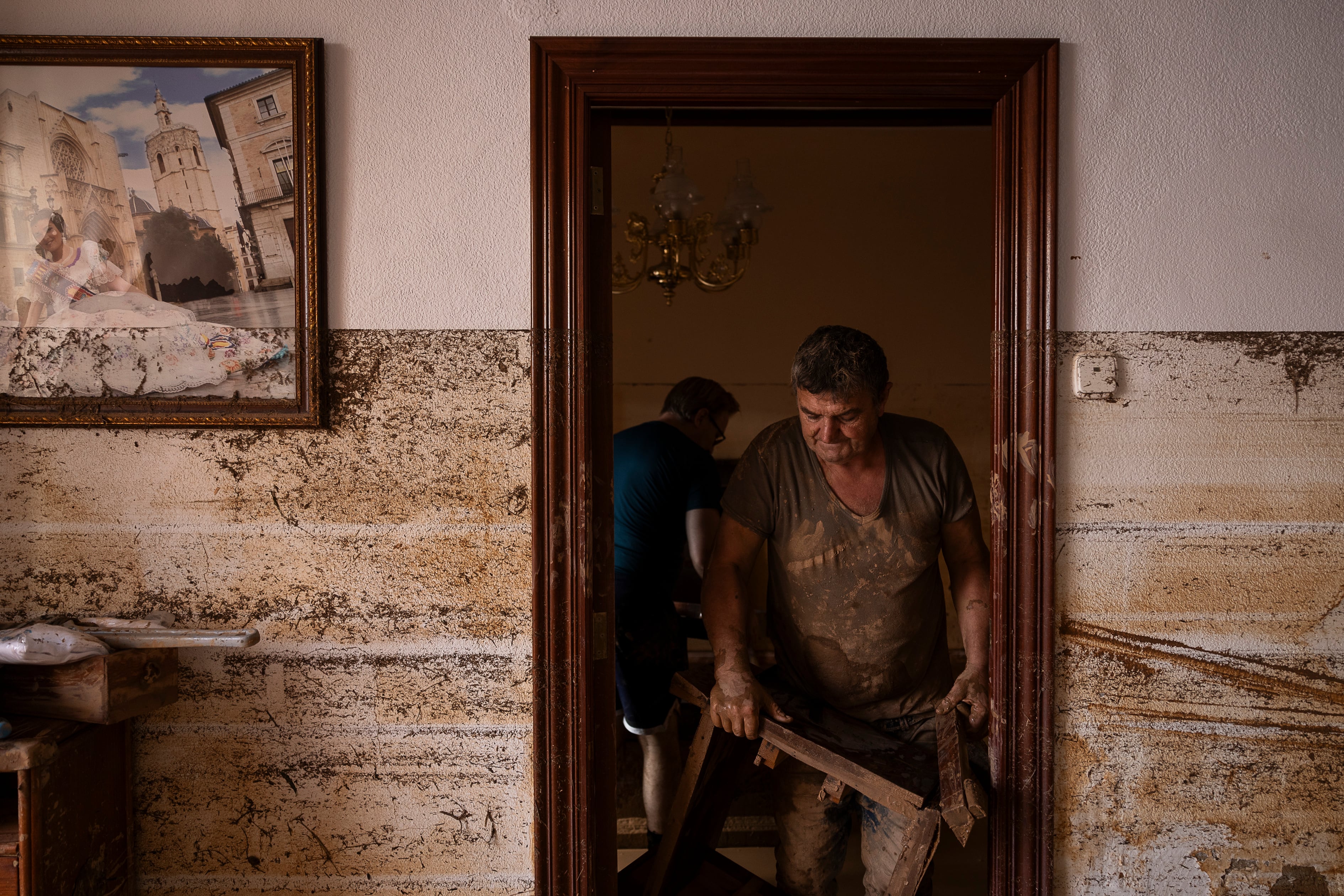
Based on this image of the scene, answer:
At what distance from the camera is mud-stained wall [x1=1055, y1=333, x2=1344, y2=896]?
182 cm

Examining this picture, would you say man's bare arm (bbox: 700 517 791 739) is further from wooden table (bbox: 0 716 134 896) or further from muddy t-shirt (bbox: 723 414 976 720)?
wooden table (bbox: 0 716 134 896)

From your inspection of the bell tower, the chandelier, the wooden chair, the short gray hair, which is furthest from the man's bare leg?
the bell tower

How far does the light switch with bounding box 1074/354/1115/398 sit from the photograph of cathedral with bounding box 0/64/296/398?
177 cm

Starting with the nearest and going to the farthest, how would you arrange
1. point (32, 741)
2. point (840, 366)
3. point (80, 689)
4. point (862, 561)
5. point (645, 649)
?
1. point (32, 741)
2. point (80, 689)
3. point (840, 366)
4. point (862, 561)
5. point (645, 649)

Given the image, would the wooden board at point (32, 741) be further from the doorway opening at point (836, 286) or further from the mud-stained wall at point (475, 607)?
the doorway opening at point (836, 286)

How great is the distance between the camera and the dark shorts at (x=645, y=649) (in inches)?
106

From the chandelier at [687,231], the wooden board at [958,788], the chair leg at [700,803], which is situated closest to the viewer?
the wooden board at [958,788]

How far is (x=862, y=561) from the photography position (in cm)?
207

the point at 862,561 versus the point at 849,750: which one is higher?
the point at 862,561

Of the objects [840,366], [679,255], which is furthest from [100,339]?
[679,255]

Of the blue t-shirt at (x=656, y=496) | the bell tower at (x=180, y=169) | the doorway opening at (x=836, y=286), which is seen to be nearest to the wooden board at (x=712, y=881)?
the blue t-shirt at (x=656, y=496)

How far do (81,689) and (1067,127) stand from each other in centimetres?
240

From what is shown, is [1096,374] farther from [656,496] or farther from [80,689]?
[80,689]

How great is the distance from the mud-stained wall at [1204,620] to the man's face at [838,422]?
0.44 metres
